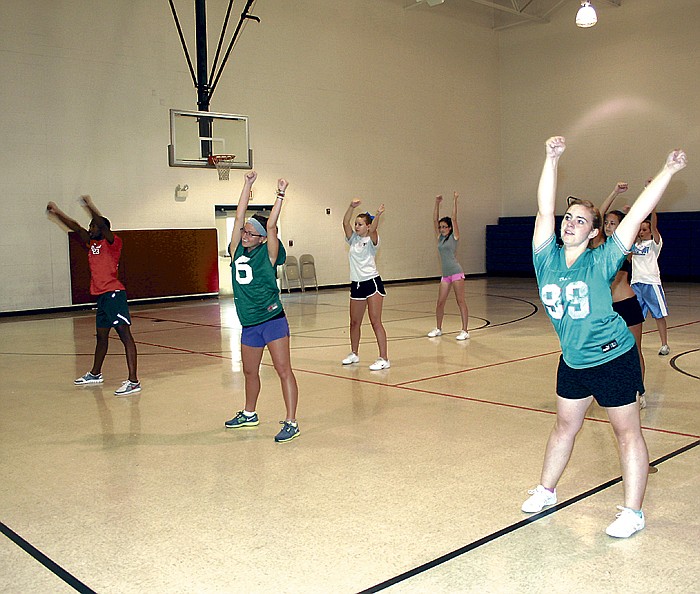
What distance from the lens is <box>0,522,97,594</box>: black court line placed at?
3.50m

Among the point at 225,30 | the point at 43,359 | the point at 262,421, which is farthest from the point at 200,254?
the point at 262,421

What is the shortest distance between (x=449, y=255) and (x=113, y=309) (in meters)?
5.39

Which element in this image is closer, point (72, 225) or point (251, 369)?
point (251, 369)

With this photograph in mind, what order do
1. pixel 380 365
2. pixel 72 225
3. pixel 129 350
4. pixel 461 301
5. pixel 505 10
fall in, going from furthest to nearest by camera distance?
1. pixel 505 10
2. pixel 461 301
3. pixel 380 365
4. pixel 72 225
5. pixel 129 350

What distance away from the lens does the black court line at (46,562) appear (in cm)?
350

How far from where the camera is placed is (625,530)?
391 centimetres

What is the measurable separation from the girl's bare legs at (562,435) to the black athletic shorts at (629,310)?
237 centimetres

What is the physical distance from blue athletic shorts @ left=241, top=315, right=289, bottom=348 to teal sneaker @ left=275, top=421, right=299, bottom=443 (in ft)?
2.19

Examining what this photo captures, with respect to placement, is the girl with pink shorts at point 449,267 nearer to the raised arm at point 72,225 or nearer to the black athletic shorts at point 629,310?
the black athletic shorts at point 629,310

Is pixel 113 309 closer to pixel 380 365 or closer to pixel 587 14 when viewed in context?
pixel 380 365

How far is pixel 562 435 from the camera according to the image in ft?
13.8

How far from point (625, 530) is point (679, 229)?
2040cm

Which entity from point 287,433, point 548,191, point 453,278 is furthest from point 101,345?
point 548,191

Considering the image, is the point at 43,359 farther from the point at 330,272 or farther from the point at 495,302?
the point at 330,272
